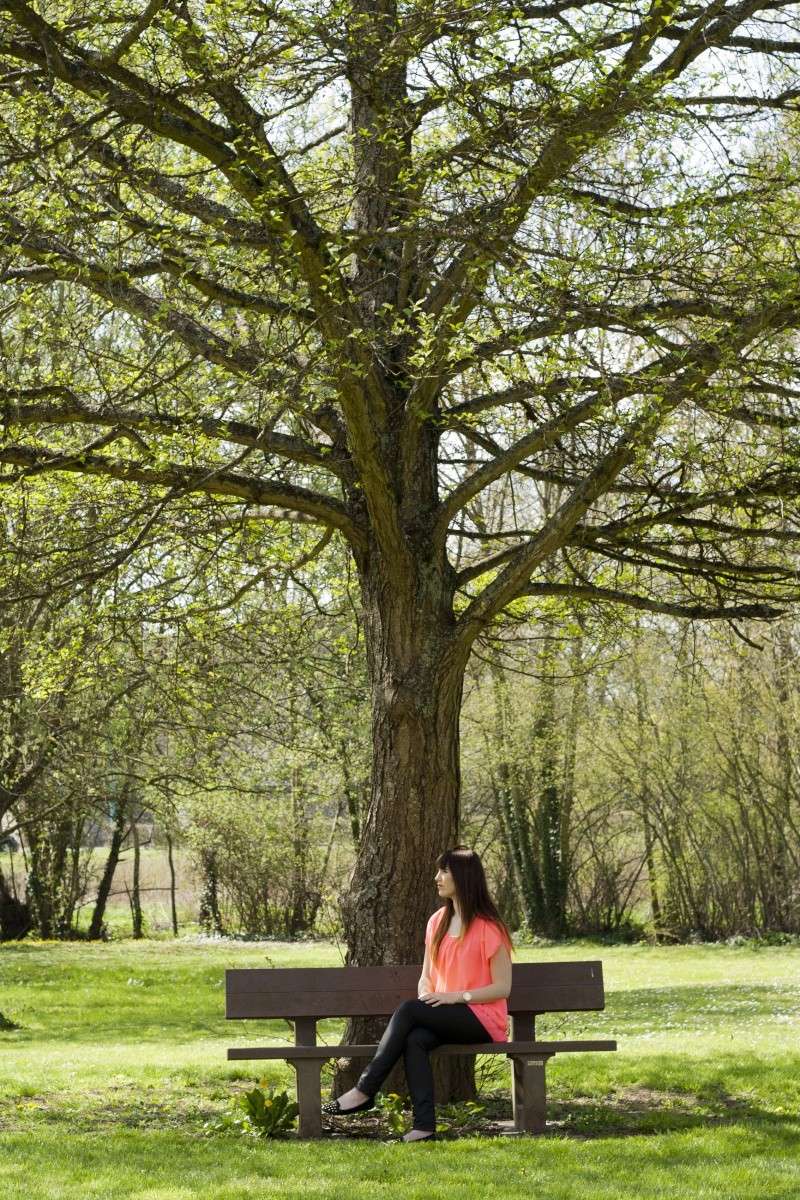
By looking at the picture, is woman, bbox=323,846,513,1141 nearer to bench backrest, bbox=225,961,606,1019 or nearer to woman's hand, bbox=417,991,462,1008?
woman's hand, bbox=417,991,462,1008

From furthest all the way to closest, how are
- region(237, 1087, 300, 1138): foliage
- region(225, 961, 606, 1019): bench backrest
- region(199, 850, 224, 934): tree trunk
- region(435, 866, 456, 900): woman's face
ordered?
region(199, 850, 224, 934): tree trunk < region(225, 961, 606, 1019): bench backrest < region(435, 866, 456, 900): woman's face < region(237, 1087, 300, 1138): foliage

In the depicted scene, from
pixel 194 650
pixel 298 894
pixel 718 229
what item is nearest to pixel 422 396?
pixel 718 229

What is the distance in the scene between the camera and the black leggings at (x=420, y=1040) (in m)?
6.62

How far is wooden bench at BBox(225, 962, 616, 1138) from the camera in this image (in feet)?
22.6

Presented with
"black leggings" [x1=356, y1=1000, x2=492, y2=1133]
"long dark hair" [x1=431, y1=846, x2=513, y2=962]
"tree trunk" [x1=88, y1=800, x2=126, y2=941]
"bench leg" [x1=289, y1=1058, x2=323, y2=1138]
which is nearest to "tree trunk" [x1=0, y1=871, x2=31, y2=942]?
"tree trunk" [x1=88, y1=800, x2=126, y2=941]

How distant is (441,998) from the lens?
6828 millimetres

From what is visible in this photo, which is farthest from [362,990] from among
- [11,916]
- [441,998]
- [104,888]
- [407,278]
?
[104,888]

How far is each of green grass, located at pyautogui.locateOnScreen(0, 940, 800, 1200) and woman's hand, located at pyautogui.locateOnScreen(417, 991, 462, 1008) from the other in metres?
0.67

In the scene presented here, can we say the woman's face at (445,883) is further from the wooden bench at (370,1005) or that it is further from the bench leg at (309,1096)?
the bench leg at (309,1096)

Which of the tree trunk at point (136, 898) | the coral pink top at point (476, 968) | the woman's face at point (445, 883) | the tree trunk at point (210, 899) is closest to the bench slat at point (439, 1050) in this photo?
the coral pink top at point (476, 968)

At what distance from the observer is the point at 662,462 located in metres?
10.2

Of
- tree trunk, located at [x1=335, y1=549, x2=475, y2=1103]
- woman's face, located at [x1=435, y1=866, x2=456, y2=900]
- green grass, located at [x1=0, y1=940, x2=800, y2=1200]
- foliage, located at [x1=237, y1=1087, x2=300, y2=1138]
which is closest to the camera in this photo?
green grass, located at [x1=0, y1=940, x2=800, y2=1200]

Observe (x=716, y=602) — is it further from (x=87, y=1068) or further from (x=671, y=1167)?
(x=87, y=1068)

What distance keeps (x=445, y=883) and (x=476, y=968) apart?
459 millimetres
